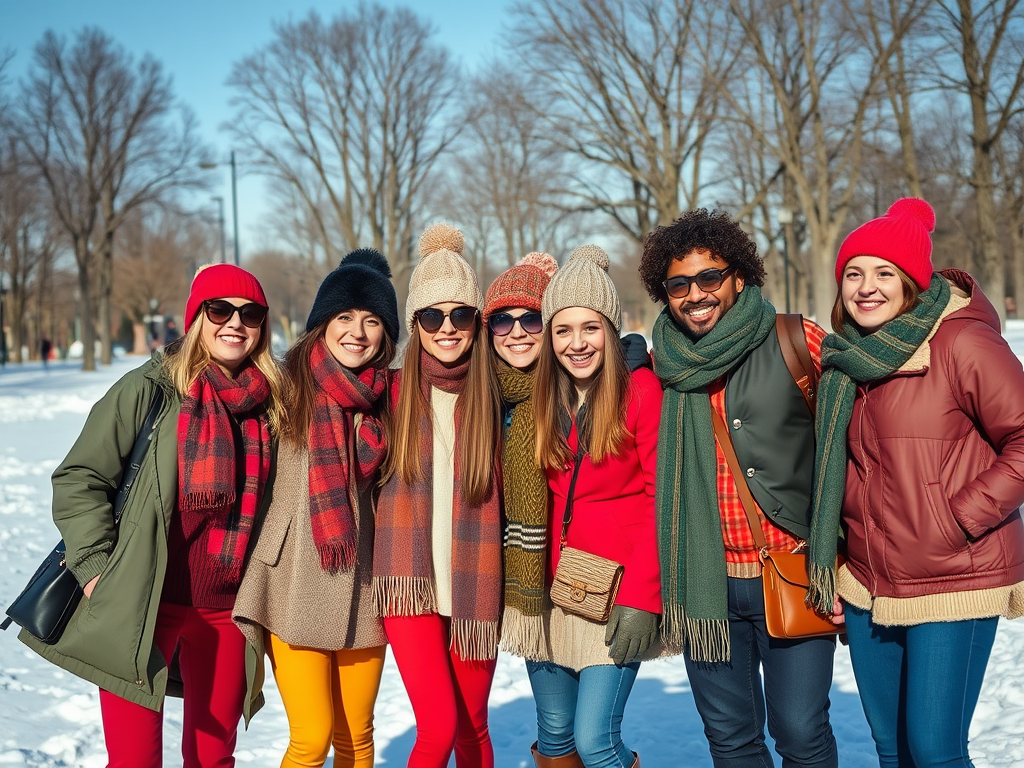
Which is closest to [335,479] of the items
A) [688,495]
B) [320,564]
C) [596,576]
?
[320,564]

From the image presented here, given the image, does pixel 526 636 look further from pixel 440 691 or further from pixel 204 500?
pixel 204 500

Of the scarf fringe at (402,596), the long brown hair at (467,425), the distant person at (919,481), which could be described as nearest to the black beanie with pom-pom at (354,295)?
the long brown hair at (467,425)

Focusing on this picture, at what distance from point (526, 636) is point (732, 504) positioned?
0.88 m

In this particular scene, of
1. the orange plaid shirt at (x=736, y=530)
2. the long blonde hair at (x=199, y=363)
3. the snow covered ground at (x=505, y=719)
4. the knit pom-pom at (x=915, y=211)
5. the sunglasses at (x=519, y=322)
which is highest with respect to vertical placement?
the knit pom-pom at (x=915, y=211)

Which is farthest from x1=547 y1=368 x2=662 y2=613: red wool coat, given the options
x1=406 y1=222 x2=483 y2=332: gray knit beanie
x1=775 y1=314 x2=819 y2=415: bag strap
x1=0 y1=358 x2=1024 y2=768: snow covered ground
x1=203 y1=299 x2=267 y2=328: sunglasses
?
x1=0 y1=358 x2=1024 y2=768: snow covered ground

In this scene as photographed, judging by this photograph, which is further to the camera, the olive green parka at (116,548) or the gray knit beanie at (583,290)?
the gray knit beanie at (583,290)

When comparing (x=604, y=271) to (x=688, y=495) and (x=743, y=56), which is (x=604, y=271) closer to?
(x=688, y=495)

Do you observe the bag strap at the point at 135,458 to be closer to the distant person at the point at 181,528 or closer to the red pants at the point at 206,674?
the distant person at the point at 181,528

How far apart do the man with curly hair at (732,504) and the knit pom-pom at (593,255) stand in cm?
37

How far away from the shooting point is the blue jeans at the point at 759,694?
2.96 meters

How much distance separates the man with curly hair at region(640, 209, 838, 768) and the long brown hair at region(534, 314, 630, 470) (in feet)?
0.52

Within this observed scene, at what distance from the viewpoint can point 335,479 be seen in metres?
3.15

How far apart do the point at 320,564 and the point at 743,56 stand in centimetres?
1852

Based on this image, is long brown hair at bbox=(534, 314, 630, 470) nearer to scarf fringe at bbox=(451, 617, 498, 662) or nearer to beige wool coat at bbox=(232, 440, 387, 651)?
scarf fringe at bbox=(451, 617, 498, 662)
